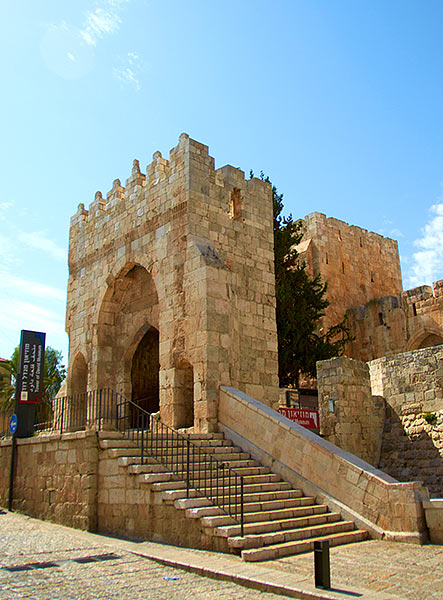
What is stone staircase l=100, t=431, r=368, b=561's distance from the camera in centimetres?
674

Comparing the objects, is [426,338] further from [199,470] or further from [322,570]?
[322,570]

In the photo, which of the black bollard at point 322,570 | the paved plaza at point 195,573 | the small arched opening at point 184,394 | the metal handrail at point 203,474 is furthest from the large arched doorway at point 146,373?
the black bollard at point 322,570

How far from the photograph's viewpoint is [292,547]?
22.1 ft

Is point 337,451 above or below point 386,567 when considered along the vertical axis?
above

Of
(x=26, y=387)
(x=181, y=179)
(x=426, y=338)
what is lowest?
(x=26, y=387)

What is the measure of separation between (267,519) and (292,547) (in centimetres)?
89

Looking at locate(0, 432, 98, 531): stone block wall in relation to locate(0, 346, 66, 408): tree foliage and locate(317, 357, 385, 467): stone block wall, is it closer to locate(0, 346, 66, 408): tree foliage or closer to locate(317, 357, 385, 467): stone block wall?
locate(317, 357, 385, 467): stone block wall

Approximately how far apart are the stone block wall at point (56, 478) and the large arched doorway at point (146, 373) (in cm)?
406

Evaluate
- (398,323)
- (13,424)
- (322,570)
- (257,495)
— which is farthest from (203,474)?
(398,323)

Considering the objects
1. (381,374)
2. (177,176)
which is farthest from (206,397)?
(381,374)

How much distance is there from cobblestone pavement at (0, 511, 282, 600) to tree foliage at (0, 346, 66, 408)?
2124 centimetres

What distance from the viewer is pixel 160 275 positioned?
12852mm

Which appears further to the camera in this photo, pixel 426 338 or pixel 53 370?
pixel 53 370

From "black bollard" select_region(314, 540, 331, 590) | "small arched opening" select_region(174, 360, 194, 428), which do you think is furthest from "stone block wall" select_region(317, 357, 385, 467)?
"black bollard" select_region(314, 540, 331, 590)
